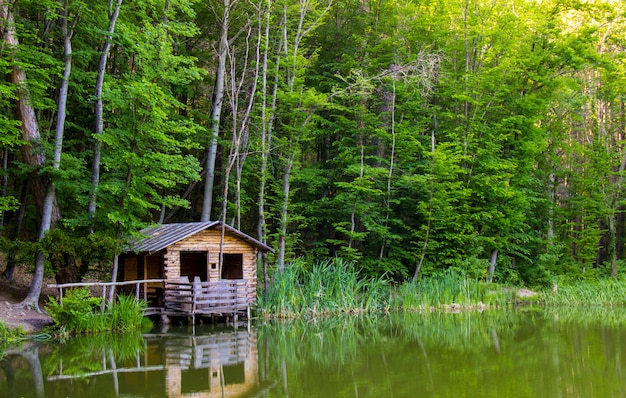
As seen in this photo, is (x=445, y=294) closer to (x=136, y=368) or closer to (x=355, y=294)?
(x=355, y=294)

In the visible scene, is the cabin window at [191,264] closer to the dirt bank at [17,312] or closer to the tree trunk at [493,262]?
the dirt bank at [17,312]

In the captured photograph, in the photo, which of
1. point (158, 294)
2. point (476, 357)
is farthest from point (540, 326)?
point (158, 294)

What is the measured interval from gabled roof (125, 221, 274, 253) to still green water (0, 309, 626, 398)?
233cm

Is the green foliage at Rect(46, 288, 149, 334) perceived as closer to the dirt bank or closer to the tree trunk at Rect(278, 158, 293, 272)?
the dirt bank

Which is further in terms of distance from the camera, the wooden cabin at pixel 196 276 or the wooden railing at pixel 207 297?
the wooden cabin at pixel 196 276

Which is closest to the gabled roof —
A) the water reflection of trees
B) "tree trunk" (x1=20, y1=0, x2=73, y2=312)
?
"tree trunk" (x1=20, y1=0, x2=73, y2=312)

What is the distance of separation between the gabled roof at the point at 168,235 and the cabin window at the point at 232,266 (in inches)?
49.7

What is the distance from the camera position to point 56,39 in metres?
18.4

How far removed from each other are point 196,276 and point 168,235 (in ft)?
4.64

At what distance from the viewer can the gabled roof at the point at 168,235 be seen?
16.4 meters

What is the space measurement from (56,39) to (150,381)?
13.0 metres

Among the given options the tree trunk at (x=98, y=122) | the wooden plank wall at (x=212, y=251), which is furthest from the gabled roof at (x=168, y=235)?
the tree trunk at (x=98, y=122)

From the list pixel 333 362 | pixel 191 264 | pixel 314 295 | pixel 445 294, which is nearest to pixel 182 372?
pixel 333 362

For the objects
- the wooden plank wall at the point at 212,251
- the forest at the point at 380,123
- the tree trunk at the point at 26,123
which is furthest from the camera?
the forest at the point at 380,123
